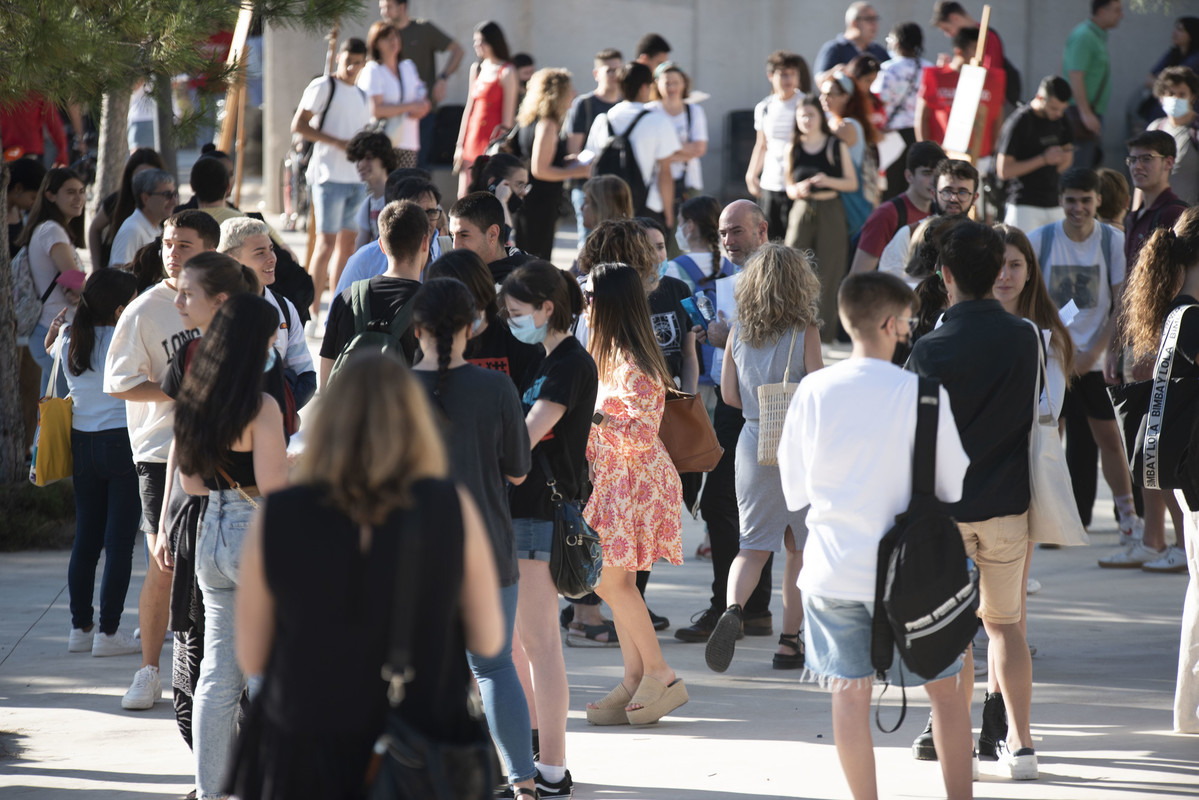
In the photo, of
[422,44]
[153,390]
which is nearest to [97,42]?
[153,390]

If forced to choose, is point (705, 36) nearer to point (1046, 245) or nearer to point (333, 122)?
point (333, 122)

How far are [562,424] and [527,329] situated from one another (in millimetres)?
347

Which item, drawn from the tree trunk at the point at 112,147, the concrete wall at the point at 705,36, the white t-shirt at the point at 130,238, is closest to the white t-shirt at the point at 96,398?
the white t-shirt at the point at 130,238

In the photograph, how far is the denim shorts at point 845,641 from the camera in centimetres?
394

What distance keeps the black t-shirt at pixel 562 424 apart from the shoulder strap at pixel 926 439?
123cm

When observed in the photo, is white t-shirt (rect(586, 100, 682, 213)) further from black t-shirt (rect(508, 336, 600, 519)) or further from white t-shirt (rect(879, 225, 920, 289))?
black t-shirt (rect(508, 336, 600, 519))

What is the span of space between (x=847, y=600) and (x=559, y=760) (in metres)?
1.23

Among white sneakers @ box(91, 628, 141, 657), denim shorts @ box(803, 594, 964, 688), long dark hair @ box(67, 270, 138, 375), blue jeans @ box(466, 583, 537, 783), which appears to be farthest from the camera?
white sneakers @ box(91, 628, 141, 657)

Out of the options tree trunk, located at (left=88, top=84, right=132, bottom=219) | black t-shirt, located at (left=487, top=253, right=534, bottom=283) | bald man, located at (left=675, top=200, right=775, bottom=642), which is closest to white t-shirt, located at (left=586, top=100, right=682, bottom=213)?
tree trunk, located at (left=88, top=84, right=132, bottom=219)

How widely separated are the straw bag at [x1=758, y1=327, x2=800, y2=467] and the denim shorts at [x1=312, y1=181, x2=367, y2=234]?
613 centimetres

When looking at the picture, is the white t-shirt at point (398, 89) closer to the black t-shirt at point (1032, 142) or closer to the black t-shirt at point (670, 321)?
the black t-shirt at point (1032, 142)

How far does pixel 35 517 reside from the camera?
317 inches

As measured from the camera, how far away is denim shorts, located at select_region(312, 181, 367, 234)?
36.3 ft

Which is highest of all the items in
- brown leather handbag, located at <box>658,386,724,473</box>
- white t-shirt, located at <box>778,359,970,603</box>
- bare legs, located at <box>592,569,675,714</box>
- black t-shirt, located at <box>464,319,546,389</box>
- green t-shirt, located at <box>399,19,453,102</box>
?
green t-shirt, located at <box>399,19,453,102</box>
